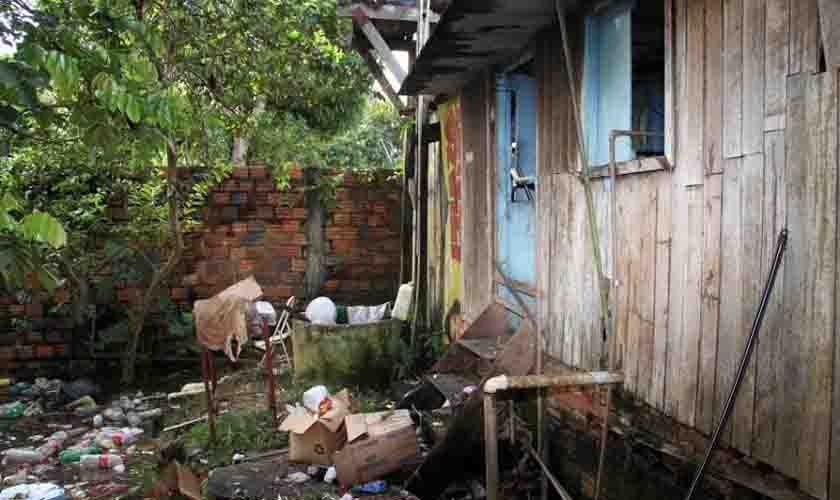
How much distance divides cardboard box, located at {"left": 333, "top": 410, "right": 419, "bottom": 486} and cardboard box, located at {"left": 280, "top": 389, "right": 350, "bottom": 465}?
0.19 meters

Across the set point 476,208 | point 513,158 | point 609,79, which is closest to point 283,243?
point 476,208

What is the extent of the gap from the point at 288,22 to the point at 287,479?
4.47 metres

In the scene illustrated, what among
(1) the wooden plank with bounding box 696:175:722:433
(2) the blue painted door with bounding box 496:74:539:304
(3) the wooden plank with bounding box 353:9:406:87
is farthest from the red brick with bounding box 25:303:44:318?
(1) the wooden plank with bounding box 696:175:722:433

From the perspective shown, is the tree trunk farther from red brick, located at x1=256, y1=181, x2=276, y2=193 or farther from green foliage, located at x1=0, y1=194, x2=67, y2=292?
green foliage, located at x1=0, y1=194, x2=67, y2=292

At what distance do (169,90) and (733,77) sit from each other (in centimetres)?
398

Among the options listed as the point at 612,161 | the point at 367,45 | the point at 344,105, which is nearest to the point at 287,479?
the point at 612,161

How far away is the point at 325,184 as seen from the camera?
8.73 meters

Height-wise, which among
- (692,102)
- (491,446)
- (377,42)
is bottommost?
(491,446)

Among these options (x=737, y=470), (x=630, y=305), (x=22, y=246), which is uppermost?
(x=22, y=246)

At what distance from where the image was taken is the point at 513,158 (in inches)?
216

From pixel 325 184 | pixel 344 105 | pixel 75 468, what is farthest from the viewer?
pixel 344 105

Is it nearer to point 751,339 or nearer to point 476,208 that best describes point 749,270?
point 751,339

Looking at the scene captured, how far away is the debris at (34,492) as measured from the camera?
176 inches

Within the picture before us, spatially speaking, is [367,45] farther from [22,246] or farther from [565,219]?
[22,246]
